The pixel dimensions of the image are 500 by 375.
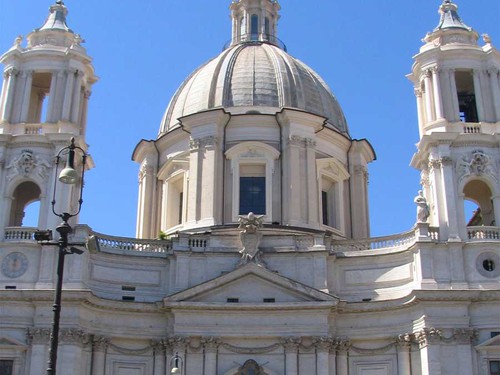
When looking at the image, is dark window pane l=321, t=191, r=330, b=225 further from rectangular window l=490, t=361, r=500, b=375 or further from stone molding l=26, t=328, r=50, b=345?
stone molding l=26, t=328, r=50, b=345

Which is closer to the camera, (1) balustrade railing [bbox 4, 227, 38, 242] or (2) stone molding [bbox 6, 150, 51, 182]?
(1) balustrade railing [bbox 4, 227, 38, 242]

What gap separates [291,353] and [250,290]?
352cm

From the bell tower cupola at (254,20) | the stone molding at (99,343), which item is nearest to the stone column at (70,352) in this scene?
the stone molding at (99,343)

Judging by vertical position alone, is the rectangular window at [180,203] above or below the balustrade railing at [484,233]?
above

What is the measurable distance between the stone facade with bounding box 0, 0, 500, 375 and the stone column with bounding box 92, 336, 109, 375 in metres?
0.06

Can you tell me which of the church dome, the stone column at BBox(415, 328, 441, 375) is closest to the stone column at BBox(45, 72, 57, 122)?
the church dome

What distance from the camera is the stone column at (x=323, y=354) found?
33.6 meters

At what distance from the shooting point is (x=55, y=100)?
3831cm

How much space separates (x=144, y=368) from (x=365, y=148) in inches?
760

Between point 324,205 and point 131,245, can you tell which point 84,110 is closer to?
point 131,245

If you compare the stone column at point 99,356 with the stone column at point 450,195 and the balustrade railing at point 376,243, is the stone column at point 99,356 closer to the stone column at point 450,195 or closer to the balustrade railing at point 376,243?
the balustrade railing at point 376,243

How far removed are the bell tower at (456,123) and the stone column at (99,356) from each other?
1642cm

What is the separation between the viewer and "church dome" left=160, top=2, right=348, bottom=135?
44.1 meters

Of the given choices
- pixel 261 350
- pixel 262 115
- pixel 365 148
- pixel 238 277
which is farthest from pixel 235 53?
pixel 261 350
